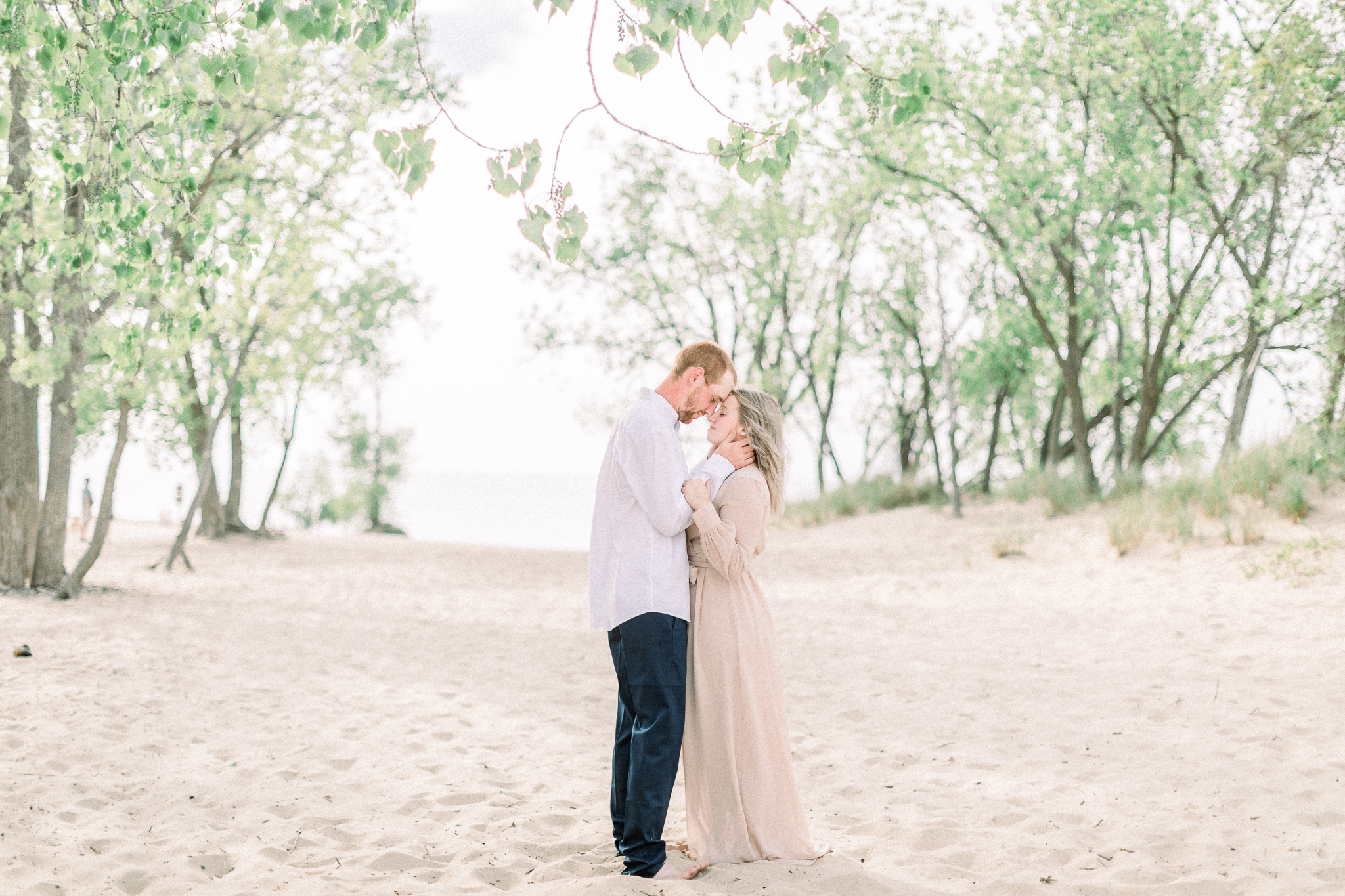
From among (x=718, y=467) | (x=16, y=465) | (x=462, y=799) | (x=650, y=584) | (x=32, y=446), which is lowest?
(x=462, y=799)

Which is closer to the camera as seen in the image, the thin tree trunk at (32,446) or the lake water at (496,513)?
the thin tree trunk at (32,446)

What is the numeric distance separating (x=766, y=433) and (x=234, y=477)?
68.0 ft

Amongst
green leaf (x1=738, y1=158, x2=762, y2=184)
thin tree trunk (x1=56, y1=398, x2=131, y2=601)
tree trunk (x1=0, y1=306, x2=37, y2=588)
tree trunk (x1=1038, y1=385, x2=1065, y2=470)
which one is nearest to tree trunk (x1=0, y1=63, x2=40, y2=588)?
tree trunk (x1=0, y1=306, x2=37, y2=588)

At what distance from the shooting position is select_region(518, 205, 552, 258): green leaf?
3078 millimetres

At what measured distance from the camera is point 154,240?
4527 mm

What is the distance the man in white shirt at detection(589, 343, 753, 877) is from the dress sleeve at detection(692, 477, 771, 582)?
0.30 feet

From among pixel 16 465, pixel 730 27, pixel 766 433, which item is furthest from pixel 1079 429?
pixel 16 465

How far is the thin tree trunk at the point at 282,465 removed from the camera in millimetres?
21516

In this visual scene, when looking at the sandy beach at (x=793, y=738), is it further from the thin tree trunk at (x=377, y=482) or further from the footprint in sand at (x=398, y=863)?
the thin tree trunk at (x=377, y=482)

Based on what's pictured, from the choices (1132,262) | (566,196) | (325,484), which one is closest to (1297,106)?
(1132,262)

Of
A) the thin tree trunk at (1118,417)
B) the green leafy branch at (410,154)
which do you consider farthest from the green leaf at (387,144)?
the thin tree trunk at (1118,417)

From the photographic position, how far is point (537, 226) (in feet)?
10.2

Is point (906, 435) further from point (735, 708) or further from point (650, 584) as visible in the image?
point (650, 584)

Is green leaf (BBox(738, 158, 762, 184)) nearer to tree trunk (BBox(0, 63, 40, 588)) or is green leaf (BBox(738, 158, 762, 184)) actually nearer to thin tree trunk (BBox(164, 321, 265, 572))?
tree trunk (BBox(0, 63, 40, 588))
